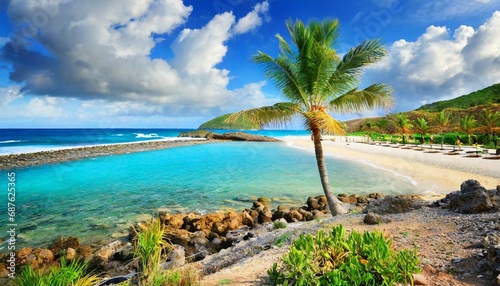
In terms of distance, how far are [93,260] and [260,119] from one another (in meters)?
7.03

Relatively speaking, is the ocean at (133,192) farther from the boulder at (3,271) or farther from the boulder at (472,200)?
the boulder at (472,200)

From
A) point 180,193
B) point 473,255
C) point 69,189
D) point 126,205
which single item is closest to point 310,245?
point 473,255

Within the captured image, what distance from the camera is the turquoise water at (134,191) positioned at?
10484mm

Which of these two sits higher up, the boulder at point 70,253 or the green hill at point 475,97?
the green hill at point 475,97

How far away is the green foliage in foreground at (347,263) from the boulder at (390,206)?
488 centimetres

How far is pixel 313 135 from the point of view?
10.4 meters

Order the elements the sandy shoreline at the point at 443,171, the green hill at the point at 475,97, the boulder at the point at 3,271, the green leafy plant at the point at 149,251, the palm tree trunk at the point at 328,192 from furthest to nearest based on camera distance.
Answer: the green hill at the point at 475,97, the sandy shoreline at the point at 443,171, the palm tree trunk at the point at 328,192, the boulder at the point at 3,271, the green leafy plant at the point at 149,251

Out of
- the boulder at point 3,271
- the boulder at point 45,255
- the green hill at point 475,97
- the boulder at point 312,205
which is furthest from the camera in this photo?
the green hill at point 475,97

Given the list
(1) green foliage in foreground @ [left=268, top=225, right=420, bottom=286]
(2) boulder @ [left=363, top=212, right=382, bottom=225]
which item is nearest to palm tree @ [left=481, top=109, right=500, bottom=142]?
(2) boulder @ [left=363, top=212, right=382, bottom=225]

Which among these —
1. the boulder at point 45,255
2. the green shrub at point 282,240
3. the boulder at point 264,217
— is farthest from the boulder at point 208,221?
the boulder at point 45,255

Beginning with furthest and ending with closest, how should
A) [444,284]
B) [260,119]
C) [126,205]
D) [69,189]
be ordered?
[69,189] < [126,205] < [260,119] < [444,284]

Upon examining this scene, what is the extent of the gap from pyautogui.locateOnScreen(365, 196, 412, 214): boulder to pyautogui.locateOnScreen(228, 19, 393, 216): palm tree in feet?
5.04

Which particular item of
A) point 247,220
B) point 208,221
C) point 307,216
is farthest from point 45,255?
point 307,216

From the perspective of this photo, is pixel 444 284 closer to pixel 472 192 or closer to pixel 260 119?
pixel 472 192
